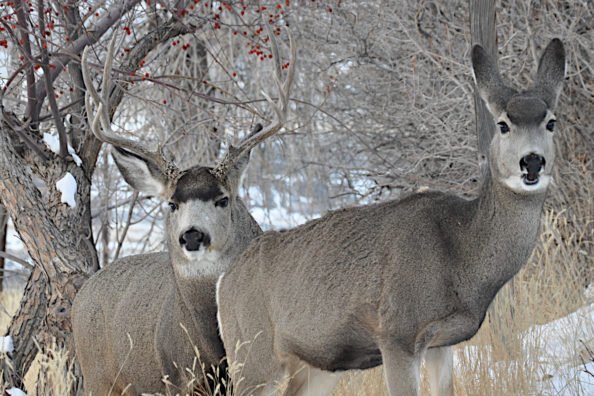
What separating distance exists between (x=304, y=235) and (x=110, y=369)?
175 centimetres

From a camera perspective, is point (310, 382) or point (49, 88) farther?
point (49, 88)

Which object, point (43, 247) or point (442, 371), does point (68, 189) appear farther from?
point (442, 371)

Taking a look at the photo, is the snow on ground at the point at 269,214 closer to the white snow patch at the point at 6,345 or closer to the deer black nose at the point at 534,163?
the white snow patch at the point at 6,345

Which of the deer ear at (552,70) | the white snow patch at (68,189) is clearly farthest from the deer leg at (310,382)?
the white snow patch at (68,189)

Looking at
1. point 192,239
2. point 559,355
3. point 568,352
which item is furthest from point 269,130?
point 559,355

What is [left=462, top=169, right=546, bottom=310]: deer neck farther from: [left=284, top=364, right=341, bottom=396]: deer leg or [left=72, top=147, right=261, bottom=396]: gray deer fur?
[left=72, top=147, right=261, bottom=396]: gray deer fur

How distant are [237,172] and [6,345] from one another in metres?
2.24

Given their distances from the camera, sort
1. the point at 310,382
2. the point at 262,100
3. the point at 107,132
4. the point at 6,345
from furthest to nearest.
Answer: the point at 6,345
the point at 262,100
the point at 107,132
the point at 310,382

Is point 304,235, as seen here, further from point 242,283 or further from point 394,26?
point 394,26

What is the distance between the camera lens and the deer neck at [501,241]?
196 inches

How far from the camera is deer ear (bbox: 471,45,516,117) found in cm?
524

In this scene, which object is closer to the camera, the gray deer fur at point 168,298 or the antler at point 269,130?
the gray deer fur at point 168,298

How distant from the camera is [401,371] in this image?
4.75 metres

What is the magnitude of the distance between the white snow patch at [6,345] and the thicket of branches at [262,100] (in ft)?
0.29
